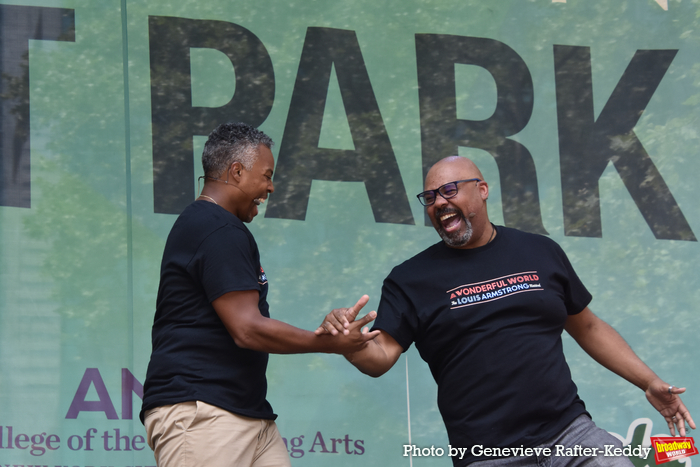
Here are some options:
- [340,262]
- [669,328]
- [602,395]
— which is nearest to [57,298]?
[340,262]

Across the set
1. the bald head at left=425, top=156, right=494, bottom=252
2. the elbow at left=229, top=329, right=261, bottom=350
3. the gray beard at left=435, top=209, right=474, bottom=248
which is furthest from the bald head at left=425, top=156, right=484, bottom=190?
the elbow at left=229, top=329, right=261, bottom=350

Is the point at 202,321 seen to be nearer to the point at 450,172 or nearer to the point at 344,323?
the point at 344,323

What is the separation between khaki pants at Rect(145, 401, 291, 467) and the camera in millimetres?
2170

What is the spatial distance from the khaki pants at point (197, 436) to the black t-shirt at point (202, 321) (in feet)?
0.09

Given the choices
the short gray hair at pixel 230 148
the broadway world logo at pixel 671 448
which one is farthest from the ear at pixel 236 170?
the broadway world logo at pixel 671 448

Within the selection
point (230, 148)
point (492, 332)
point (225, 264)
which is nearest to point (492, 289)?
point (492, 332)

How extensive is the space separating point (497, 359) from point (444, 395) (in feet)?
0.74

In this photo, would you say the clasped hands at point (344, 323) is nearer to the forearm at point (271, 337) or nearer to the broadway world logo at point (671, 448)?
the forearm at point (271, 337)

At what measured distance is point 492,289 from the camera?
8.15 feet

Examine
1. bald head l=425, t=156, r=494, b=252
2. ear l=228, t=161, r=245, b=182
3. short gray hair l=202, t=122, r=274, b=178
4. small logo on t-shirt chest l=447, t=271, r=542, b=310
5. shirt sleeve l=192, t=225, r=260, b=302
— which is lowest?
small logo on t-shirt chest l=447, t=271, r=542, b=310

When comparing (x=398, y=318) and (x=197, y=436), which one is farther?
(x=398, y=318)

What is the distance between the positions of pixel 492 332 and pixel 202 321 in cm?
94

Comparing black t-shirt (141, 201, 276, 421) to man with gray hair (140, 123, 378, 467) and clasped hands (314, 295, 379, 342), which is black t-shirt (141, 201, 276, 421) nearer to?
man with gray hair (140, 123, 378, 467)

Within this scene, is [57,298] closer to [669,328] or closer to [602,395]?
[602,395]
